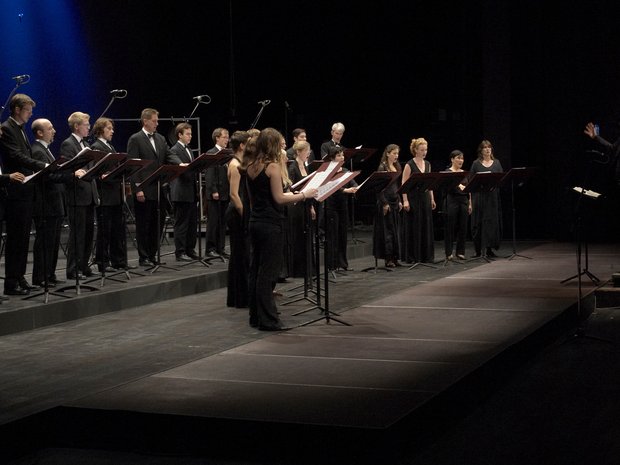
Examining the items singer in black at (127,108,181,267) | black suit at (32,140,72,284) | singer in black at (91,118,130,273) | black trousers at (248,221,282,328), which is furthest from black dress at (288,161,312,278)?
black trousers at (248,221,282,328)

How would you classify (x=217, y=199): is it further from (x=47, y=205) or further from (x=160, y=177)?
(x=47, y=205)

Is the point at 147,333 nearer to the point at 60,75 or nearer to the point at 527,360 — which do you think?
the point at 527,360

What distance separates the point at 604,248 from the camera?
13.5m

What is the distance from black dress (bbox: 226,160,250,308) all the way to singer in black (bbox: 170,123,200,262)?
8.10 ft

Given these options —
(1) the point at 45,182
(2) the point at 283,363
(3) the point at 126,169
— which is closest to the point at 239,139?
(3) the point at 126,169

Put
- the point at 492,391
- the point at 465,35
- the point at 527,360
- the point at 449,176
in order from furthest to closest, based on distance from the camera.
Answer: the point at 465,35
the point at 449,176
the point at 527,360
the point at 492,391

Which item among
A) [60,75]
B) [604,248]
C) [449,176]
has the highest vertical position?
[60,75]

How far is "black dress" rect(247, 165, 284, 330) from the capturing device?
7195mm

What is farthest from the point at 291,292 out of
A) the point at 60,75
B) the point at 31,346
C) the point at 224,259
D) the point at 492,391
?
the point at 60,75

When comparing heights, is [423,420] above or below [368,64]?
below

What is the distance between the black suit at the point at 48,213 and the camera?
859 centimetres

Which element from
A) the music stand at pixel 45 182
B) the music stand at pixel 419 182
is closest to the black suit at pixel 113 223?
the music stand at pixel 45 182

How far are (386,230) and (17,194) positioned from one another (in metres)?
4.56

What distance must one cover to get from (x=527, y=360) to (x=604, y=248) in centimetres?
718
